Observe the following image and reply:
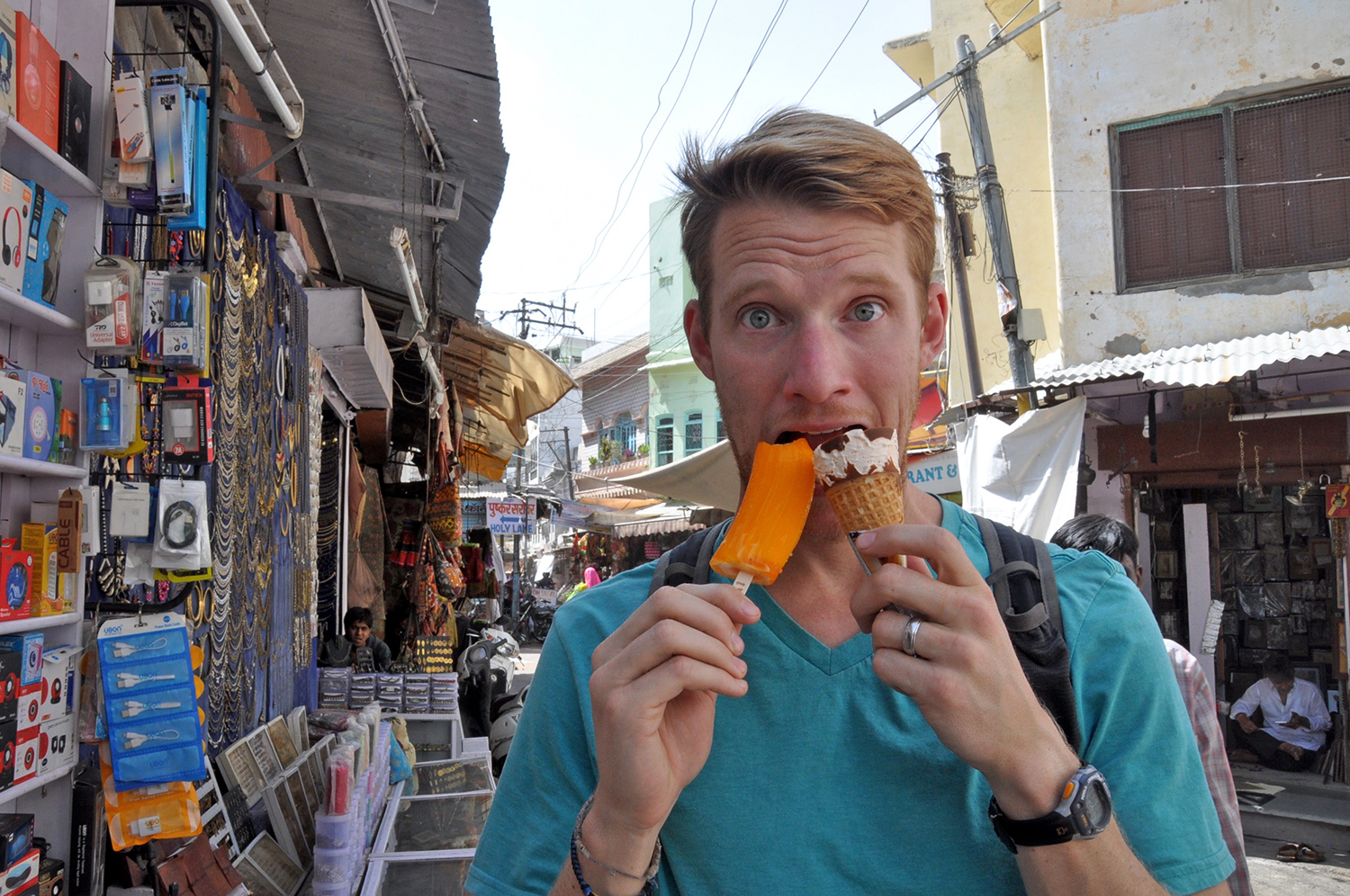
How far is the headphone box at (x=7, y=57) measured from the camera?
2574 millimetres

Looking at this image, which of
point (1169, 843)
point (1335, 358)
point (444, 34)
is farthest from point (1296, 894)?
point (444, 34)

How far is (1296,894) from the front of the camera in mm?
6410

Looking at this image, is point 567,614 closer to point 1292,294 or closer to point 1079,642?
point 1079,642

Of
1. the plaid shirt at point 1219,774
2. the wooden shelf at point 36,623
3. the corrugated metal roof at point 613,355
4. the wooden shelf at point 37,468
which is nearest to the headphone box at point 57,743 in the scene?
the wooden shelf at point 36,623

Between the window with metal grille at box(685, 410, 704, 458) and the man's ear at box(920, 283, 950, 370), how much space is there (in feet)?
110

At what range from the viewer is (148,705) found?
3.04 metres

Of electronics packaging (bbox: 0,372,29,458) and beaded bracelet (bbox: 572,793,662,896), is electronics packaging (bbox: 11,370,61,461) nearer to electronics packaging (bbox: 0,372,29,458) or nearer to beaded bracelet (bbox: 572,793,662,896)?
electronics packaging (bbox: 0,372,29,458)

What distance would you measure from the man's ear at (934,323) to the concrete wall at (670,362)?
32.5 meters

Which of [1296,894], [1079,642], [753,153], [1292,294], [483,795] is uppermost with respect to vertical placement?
[1292,294]

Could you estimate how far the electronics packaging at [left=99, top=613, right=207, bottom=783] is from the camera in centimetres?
→ 302

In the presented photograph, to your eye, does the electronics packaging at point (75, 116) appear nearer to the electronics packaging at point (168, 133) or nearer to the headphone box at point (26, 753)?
the electronics packaging at point (168, 133)

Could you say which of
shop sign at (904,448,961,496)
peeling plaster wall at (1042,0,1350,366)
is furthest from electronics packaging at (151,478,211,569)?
peeling plaster wall at (1042,0,1350,366)

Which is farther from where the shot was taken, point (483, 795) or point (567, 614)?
point (483, 795)

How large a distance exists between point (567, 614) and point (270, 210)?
15.4ft
